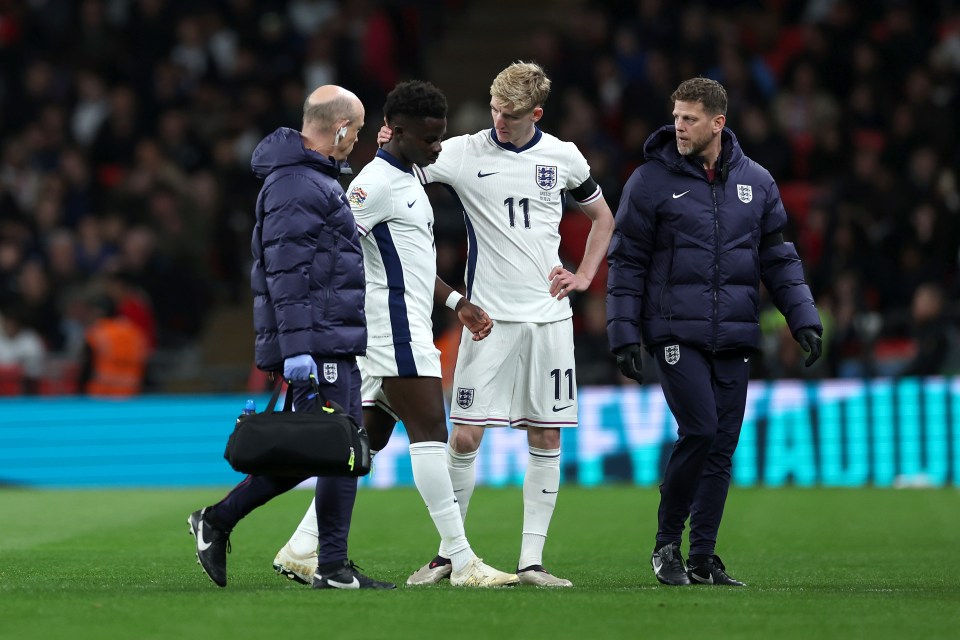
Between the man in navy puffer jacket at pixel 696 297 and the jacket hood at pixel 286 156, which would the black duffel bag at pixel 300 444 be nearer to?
the jacket hood at pixel 286 156

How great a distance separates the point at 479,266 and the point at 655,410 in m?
7.98

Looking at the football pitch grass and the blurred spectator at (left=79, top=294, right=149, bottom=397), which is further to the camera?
the blurred spectator at (left=79, top=294, right=149, bottom=397)

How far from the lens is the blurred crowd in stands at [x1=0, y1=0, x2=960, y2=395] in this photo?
17.0 metres

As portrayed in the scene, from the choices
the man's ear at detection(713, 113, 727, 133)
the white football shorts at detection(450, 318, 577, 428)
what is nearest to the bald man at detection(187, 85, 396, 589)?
the white football shorts at detection(450, 318, 577, 428)

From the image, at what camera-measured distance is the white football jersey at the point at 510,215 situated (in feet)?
26.4

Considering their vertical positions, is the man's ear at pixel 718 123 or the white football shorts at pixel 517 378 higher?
the man's ear at pixel 718 123

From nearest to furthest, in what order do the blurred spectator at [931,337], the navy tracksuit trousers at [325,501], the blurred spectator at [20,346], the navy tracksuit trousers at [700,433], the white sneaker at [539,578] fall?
the navy tracksuit trousers at [325,501] → the white sneaker at [539,578] → the navy tracksuit trousers at [700,433] → the blurred spectator at [931,337] → the blurred spectator at [20,346]

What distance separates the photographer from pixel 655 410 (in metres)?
15.9

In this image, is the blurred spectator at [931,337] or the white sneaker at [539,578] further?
the blurred spectator at [931,337]

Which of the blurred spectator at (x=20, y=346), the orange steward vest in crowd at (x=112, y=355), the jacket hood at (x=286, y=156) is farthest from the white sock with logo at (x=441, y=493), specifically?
the blurred spectator at (x=20, y=346)

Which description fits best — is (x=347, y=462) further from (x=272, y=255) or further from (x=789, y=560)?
(x=789, y=560)

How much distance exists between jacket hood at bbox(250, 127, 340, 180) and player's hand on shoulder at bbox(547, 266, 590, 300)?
4.12 ft

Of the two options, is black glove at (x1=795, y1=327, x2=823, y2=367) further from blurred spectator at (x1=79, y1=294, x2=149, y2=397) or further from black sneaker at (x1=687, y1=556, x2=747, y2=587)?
blurred spectator at (x1=79, y1=294, x2=149, y2=397)

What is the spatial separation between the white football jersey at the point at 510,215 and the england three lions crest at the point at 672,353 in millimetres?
537
